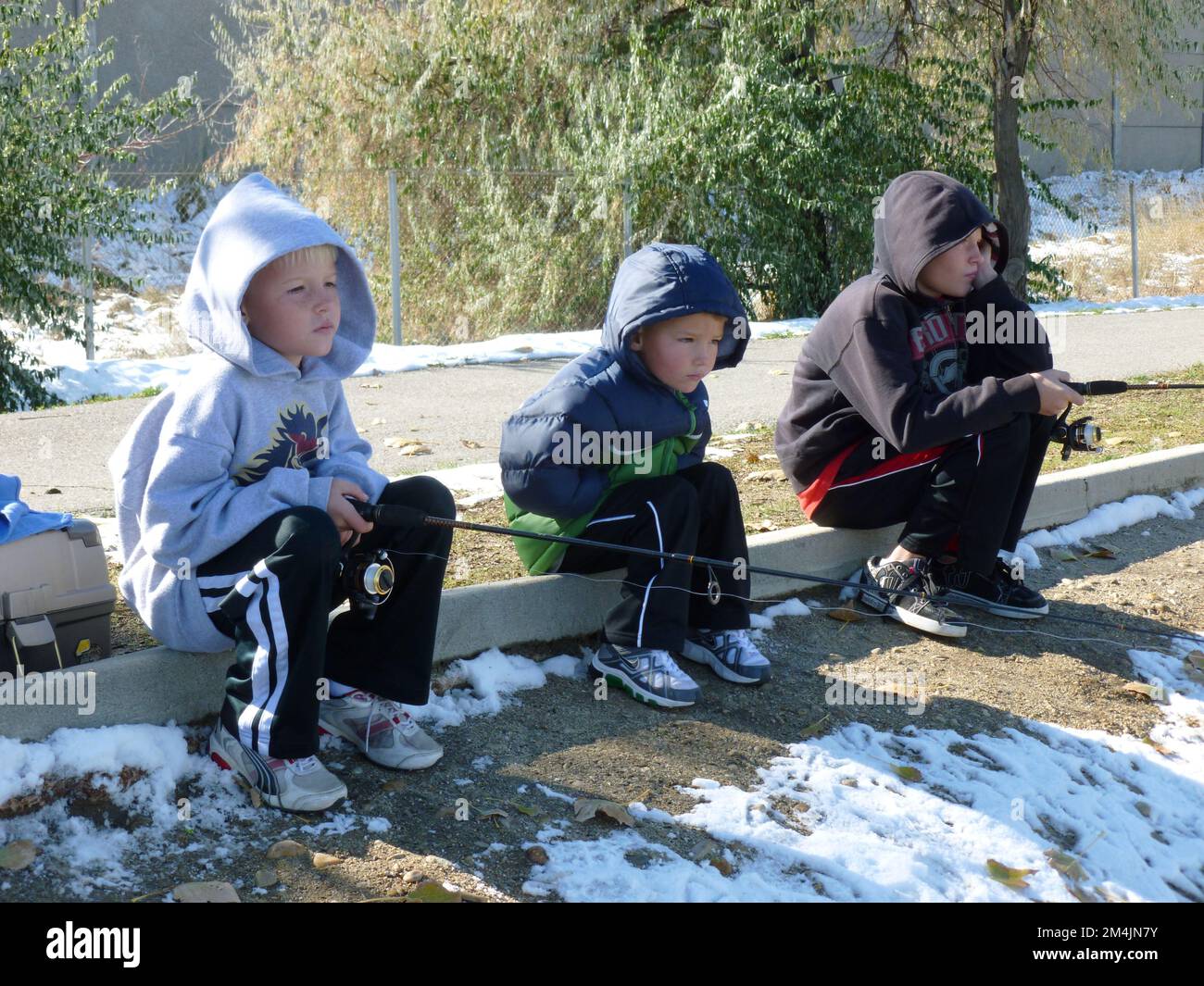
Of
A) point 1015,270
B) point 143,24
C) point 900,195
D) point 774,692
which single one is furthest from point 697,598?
point 143,24

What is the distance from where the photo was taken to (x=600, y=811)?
2.95 m

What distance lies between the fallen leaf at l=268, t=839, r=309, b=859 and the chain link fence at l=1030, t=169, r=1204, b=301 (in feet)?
50.8

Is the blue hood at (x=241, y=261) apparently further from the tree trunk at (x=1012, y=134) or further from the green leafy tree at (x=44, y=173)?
the tree trunk at (x=1012, y=134)

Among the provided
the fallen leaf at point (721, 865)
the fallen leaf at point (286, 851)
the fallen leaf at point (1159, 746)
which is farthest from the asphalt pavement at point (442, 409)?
the fallen leaf at point (1159, 746)

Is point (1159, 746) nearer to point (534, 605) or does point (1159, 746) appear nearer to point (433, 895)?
point (534, 605)

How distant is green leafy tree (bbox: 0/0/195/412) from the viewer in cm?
891

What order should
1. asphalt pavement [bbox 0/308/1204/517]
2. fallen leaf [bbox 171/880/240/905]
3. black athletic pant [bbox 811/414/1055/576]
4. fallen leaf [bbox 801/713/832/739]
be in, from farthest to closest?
1. asphalt pavement [bbox 0/308/1204/517]
2. black athletic pant [bbox 811/414/1055/576]
3. fallen leaf [bbox 801/713/832/739]
4. fallen leaf [bbox 171/880/240/905]

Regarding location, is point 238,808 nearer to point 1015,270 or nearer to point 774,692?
point 774,692

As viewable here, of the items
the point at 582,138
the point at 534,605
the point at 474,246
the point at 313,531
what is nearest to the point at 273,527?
the point at 313,531

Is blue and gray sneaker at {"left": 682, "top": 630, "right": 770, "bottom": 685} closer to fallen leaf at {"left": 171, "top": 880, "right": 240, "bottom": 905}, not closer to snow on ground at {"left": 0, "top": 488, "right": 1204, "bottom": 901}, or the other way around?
snow on ground at {"left": 0, "top": 488, "right": 1204, "bottom": 901}

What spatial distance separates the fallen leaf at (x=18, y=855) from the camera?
254cm

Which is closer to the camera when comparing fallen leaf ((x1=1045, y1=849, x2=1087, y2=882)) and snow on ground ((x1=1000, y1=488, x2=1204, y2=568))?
fallen leaf ((x1=1045, y1=849, x2=1087, y2=882))

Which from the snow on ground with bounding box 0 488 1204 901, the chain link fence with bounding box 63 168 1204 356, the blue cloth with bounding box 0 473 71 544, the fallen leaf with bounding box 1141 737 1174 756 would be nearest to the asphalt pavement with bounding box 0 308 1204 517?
the blue cloth with bounding box 0 473 71 544

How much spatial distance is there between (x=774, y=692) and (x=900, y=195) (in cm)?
186
